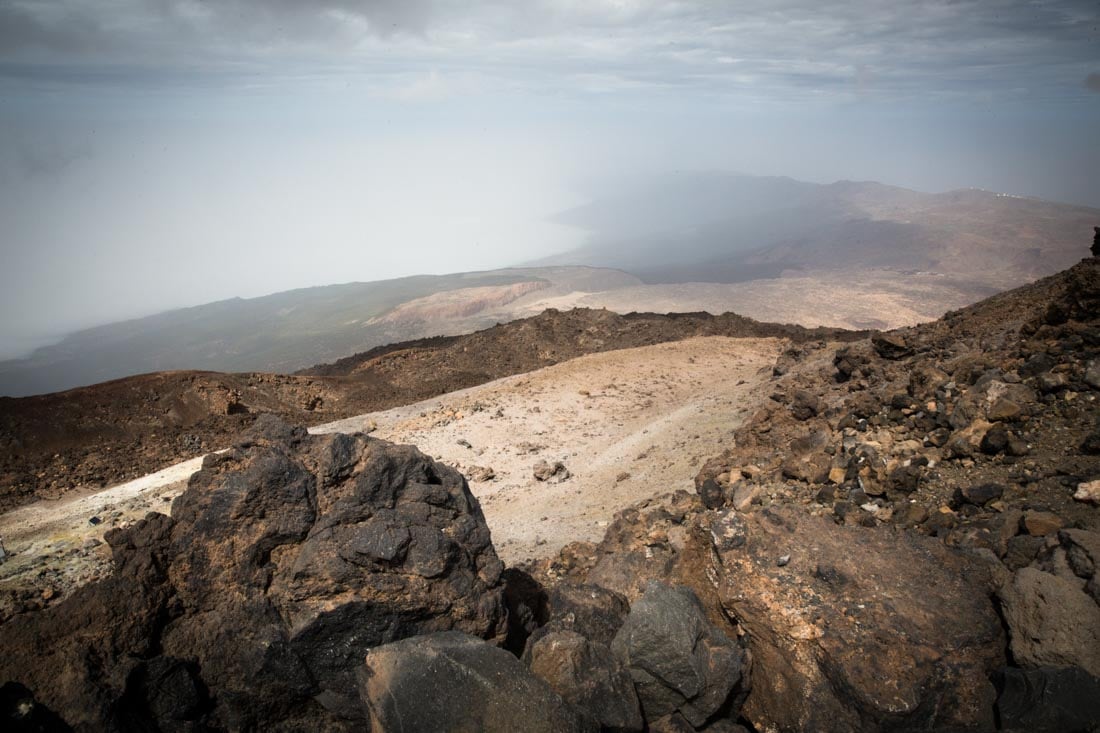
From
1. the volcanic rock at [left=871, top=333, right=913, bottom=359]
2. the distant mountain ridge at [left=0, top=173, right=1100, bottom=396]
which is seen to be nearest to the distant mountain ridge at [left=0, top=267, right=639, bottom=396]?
the distant mountain ridge at [left=0, top=173, right=1100, bottom=396]

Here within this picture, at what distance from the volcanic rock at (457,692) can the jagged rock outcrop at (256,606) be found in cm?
53

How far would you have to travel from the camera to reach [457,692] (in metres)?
3.14

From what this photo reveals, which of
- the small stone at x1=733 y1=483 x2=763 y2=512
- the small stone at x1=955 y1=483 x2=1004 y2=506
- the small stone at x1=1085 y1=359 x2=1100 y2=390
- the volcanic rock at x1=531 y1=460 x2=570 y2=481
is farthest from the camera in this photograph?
the volcanic rock at x1=531 y1=460 x2=570 y2=481

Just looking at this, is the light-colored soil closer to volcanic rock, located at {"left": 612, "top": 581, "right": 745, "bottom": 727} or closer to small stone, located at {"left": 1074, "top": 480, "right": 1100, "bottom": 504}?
small stone, located at {"left": 1074, "top": 480, "right": 1100, "bottom": 504}

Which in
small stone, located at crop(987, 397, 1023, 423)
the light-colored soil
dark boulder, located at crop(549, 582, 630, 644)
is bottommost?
the light-colored soil

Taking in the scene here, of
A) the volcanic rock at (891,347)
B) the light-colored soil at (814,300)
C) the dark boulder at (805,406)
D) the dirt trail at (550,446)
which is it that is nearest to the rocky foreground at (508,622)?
the dirt trail at (550,446)

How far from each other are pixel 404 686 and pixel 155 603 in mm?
2029

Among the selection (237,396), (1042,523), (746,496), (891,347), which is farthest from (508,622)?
(237,396)

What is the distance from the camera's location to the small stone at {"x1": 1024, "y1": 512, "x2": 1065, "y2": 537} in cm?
459

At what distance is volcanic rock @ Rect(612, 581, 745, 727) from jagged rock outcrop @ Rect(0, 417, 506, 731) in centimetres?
99

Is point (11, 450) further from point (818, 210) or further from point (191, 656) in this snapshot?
point (818, 210)

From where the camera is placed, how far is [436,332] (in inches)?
2280

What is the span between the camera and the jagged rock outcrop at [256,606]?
352cm

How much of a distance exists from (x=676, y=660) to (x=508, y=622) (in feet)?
4.12
